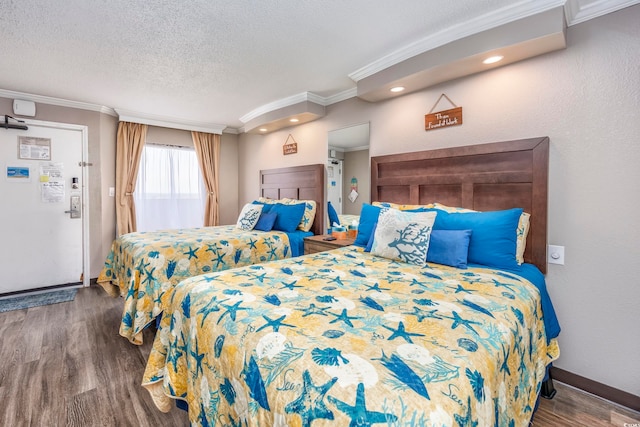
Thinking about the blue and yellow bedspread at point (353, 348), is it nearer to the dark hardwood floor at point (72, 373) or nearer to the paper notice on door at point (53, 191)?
the dark hardwood floor at point (72, 373)

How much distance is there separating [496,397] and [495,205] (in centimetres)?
163

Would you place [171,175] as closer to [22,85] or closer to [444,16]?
[22,85]

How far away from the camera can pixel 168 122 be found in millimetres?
4383

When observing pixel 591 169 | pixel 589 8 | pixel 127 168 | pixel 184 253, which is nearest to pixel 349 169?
pixel 184 253

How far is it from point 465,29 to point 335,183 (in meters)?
1.88

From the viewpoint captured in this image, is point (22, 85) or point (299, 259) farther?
point (22, 85)

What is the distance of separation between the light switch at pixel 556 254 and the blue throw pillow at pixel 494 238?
1.26ft

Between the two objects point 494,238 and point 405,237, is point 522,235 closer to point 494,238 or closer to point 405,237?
point 494,238

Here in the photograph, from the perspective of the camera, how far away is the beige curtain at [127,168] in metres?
4.05

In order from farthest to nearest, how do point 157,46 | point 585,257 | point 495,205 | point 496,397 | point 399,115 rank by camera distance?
point 399,115 < point 157,46 < point 495,205 < point 585,257 < point 496,397

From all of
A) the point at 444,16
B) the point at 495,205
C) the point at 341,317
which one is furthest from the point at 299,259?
the point at 444,16

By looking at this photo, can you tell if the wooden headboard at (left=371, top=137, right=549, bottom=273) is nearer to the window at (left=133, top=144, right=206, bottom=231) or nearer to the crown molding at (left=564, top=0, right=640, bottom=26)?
the crown molding at (left=564, top=0, right=640, bottom=26)

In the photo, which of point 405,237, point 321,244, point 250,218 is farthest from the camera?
point 250,218

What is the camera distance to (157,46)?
2.29m
